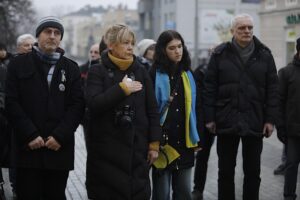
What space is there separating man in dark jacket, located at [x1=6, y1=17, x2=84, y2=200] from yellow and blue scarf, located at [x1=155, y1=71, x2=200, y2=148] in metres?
0.81

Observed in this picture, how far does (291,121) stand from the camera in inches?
276

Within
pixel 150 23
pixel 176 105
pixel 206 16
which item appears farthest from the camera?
pixel 150 23

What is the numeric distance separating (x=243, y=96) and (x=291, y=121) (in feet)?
4.04

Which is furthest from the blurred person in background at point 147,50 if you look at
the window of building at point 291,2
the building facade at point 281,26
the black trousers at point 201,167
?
the window of building at point 291,2

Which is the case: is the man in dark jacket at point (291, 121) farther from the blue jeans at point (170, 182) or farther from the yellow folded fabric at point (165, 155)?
the yellow folded fabric at point (165, 155)

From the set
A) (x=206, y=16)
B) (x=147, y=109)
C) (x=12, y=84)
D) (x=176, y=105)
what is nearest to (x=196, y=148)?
(x=176, y=105)

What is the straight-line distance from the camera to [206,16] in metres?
51.6

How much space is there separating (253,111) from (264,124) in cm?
20

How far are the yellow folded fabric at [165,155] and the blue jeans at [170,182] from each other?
75 millimetres

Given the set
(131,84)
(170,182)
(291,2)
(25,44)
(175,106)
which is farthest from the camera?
(291,2)

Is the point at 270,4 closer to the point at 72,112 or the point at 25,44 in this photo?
the point at 25,44

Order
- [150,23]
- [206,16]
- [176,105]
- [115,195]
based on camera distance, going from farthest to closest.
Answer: [150,23] < [206,16] < [176,105] < [115,195]

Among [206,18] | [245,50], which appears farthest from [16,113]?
[206,18]

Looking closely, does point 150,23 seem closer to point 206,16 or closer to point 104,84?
point 206,16
